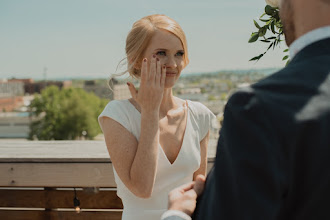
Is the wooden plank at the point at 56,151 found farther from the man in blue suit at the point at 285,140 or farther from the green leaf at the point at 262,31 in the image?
the man in blue suit at the point at 285,140

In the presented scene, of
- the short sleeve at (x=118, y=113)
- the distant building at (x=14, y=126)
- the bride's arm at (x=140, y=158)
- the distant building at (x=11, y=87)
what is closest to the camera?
the bride's arm at (x=140, y=158)

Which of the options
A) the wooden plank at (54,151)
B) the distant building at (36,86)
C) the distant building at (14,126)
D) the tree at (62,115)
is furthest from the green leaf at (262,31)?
the distant building at (36,86)

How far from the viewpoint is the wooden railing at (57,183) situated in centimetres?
212

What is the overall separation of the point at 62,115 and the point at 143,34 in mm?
53684

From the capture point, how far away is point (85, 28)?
10769 cm

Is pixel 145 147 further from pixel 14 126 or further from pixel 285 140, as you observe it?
pixel 14 126

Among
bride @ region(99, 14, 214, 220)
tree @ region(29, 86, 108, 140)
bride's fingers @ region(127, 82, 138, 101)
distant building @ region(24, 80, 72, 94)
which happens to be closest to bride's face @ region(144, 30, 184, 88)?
bride @ region(99, 14, 214, 220)

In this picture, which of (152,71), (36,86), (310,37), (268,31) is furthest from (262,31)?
(36,86)

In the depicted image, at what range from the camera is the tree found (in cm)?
5366

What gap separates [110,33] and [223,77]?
108ft

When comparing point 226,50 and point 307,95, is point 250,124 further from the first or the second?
point 226,50

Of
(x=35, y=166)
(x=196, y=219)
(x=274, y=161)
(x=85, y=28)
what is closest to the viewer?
(x=274, y=161)

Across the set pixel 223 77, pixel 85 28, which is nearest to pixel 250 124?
pixel 223 77

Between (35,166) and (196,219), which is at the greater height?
(196,219)
